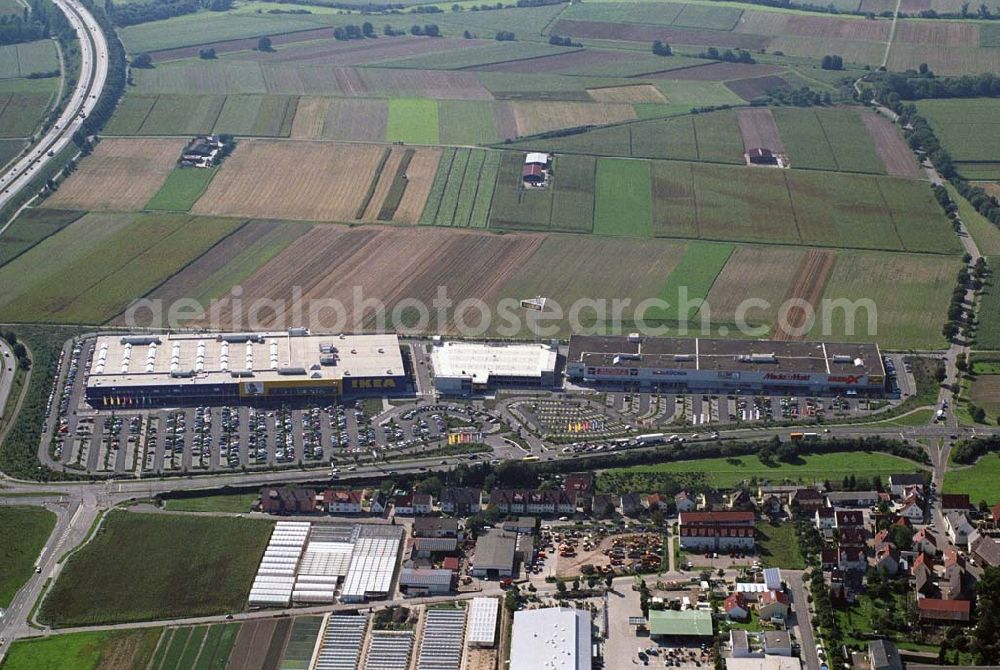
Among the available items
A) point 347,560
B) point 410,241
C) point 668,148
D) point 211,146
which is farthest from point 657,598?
point 211,146

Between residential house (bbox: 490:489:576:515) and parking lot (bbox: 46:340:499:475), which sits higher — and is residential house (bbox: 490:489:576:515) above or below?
below

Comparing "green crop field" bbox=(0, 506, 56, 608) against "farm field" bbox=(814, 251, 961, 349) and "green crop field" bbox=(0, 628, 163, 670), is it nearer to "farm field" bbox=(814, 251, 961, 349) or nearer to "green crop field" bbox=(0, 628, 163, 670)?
"green crop field" bbox=(0, 628, 163, 670)

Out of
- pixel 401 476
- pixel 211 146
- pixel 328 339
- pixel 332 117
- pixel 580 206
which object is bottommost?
pixel 401 476

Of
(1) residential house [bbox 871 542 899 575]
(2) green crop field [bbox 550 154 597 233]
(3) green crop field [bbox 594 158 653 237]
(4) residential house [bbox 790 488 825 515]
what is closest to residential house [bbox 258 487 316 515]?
(4) residential house [bbox 790 488 825 515]

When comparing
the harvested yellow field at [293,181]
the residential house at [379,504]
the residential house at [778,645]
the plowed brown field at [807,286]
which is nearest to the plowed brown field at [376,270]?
the harvested yellow field at [293,181]

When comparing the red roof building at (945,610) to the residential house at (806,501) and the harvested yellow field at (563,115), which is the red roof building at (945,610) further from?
the harvested yellow field at (563,115)

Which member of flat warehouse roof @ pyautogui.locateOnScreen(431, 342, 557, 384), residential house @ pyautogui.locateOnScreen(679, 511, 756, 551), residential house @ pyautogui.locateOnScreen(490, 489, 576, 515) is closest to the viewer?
residential house @ pyautogui.locateOnScreen(679, 511, 756, 551)

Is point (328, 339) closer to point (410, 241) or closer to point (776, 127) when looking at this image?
point (410, 241)

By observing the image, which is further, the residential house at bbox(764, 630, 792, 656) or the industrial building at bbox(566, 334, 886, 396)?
the industrial building at bbox(566, 334, 886, 396)
